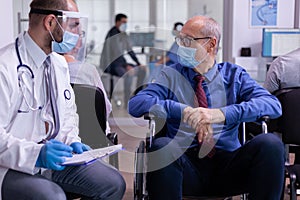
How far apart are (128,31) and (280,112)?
5.22 m

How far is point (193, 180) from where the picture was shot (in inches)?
79.3

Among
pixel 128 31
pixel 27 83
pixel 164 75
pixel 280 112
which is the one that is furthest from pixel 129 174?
pixel 128 31

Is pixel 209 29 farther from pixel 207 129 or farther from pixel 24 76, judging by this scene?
pixel 24 76

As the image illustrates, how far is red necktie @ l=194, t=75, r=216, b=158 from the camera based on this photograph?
2156 millimetres

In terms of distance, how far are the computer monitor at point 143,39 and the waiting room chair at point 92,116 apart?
16.7 ft

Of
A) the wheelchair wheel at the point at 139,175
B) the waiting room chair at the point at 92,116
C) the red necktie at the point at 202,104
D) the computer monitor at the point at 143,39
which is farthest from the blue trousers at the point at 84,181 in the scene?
the computer monitor at the point at 143,39

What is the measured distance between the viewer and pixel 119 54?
651 cm

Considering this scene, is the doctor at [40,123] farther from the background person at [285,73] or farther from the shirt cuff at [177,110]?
the background person at [285,73]

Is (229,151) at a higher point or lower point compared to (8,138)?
lower

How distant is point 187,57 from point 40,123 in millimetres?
869

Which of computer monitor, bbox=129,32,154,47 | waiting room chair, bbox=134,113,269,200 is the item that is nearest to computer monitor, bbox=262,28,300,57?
waiting room chair, bbox=134,113,269,200

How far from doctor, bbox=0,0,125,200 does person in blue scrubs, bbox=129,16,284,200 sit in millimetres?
283

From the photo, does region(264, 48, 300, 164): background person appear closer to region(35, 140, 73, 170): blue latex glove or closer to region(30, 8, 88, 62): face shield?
region(30, 8, 88, 62): face shield

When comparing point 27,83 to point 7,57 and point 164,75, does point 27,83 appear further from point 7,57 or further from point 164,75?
point 164,75
